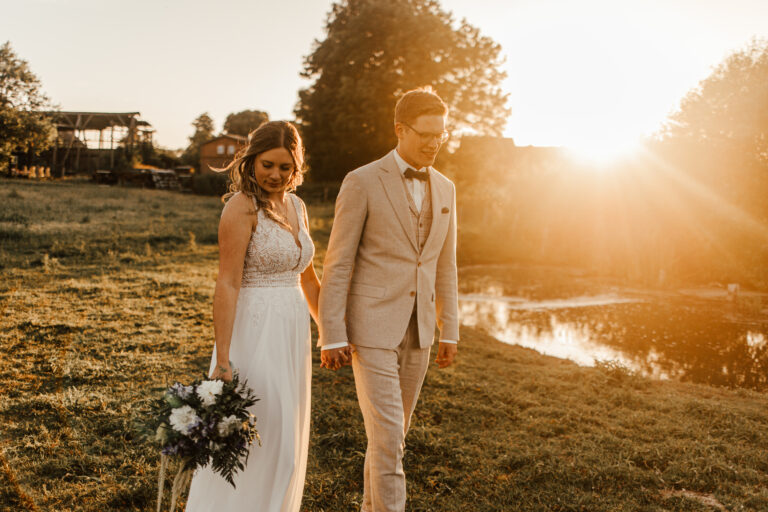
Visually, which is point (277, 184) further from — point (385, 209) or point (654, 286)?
point (654, 286)

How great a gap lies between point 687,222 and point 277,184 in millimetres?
19212

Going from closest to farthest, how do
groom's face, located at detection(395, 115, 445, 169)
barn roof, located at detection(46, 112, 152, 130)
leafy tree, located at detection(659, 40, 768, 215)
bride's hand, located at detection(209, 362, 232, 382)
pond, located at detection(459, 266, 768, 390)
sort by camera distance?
1. bride's hand, located at detection(209, 362, 232, 382)
2. groom's face, located at detection(395, 115, 445, 169)
3. pond, located at detection(459, 266, 768, 390)
4. leafy tree, located at detection(659, 40, 768, 215)
5. barn roof, located at detection(46, 112, 152, 130)

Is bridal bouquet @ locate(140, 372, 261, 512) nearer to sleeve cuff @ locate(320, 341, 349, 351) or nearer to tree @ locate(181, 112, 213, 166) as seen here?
sleeve cuff @ locate(320, 341, 349, 351)

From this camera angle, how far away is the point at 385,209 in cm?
311

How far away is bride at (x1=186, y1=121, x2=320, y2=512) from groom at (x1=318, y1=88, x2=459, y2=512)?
0.23 metres

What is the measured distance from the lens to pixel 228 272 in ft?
9.30

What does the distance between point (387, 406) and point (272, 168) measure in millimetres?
1414

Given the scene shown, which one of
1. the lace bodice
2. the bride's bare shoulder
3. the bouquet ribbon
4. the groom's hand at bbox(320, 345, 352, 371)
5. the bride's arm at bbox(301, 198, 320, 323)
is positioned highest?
the bride's bare shoulder

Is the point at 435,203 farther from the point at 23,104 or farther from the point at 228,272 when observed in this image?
the point at 23,104

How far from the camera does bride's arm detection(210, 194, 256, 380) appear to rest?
2787mm

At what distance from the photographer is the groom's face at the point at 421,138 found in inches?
123

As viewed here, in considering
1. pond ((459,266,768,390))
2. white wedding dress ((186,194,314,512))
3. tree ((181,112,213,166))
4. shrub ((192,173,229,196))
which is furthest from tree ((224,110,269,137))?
white wedding dress ((186,194,314,512))

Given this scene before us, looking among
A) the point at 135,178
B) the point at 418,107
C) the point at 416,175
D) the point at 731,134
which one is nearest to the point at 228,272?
the point at 416,175

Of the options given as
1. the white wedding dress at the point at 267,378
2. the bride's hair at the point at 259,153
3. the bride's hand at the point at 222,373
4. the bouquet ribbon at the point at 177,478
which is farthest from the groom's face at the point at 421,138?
the bouquet ribbon at the point at 177,478
